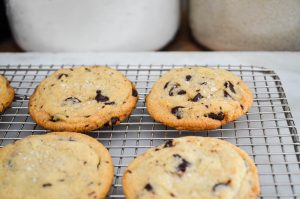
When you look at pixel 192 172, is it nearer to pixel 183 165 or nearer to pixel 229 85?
pixel 183 165

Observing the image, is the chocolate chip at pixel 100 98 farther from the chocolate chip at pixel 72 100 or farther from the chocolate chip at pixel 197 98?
the chocolate chip at pixel 197 98

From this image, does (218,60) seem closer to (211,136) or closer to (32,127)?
(211,136)

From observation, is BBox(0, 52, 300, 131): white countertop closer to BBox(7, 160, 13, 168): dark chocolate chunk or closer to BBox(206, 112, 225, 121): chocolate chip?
BBox(206, 112, 225, 121): chocolate chip

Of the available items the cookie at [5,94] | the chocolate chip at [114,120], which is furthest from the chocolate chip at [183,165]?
the cookie at [5,94]

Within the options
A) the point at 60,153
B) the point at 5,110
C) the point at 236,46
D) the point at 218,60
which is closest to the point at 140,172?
the point at 60,153

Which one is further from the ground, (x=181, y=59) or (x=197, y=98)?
(x=197, y=98)

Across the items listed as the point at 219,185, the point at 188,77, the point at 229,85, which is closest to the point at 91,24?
the point at 188,77

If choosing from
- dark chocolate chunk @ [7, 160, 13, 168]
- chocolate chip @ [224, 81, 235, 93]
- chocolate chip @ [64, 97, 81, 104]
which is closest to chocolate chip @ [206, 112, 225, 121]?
chocolate chip @ [224, 81, 235, 93]
